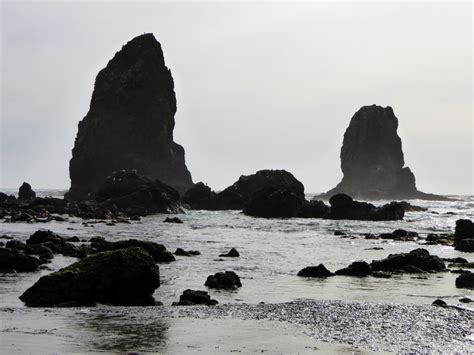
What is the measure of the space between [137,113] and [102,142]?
13298 mm

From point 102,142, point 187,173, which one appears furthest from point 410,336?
point 187,173

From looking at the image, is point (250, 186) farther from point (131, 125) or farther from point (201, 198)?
point (131, 125)

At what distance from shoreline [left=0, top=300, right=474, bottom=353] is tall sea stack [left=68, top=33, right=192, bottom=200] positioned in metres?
114

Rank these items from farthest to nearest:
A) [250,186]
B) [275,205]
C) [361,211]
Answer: [250,186] → [275,205] → [361,211]

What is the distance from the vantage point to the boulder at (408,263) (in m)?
28.1

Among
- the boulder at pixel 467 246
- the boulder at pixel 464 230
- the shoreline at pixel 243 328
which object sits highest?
the boulder at pixel 464 230

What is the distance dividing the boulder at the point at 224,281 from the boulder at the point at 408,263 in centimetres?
923

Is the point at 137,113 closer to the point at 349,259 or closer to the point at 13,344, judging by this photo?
the point at 349,259

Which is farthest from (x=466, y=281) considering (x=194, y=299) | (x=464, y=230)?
(x=464, y=230)

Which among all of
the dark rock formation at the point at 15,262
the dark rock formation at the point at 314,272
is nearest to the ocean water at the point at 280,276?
the dark rock formation at the point at 314,272

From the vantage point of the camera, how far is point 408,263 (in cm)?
2873

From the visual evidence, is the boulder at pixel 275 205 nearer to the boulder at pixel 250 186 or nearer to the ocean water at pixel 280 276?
the boulder at pixel 250 186

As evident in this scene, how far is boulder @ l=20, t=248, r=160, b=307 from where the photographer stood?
1734 cm

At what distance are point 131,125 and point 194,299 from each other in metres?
125
